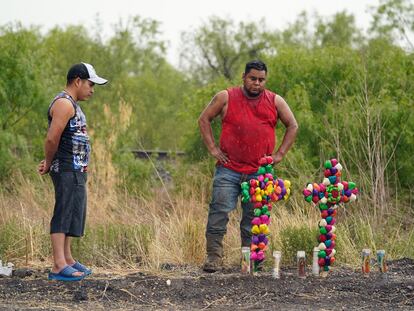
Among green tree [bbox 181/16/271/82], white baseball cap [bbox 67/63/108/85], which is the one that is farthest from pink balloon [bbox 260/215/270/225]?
green tree [bbox 181/16/271/82]

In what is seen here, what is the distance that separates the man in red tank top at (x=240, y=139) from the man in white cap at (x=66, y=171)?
4.33 ft

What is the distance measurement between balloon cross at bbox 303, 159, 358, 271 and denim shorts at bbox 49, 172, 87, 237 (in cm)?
200

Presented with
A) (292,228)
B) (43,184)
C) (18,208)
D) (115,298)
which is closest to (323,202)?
(292,228)

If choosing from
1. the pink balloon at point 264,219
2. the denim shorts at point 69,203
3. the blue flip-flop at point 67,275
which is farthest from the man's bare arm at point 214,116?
the blue flip-flop at point 67,275

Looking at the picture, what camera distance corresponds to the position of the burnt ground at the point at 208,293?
21.3 feet

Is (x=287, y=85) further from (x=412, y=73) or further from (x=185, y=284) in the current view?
(x=185, y=284)

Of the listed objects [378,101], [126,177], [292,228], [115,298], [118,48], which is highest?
[118,48]

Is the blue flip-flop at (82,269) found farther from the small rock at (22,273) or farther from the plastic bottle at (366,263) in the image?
the plastic bottle at (366,263)

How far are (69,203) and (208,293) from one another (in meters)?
1.48

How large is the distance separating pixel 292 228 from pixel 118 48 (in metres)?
19.5

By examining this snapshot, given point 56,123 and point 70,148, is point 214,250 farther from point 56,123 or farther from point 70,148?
point 56,123

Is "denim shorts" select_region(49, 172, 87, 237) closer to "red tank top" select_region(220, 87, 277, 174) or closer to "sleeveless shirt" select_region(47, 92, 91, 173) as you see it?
"sleeveless shirt" select_region(47, 92, 91, 173)

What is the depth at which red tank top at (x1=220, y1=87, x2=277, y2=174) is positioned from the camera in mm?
8023

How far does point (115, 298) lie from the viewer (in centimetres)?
672
